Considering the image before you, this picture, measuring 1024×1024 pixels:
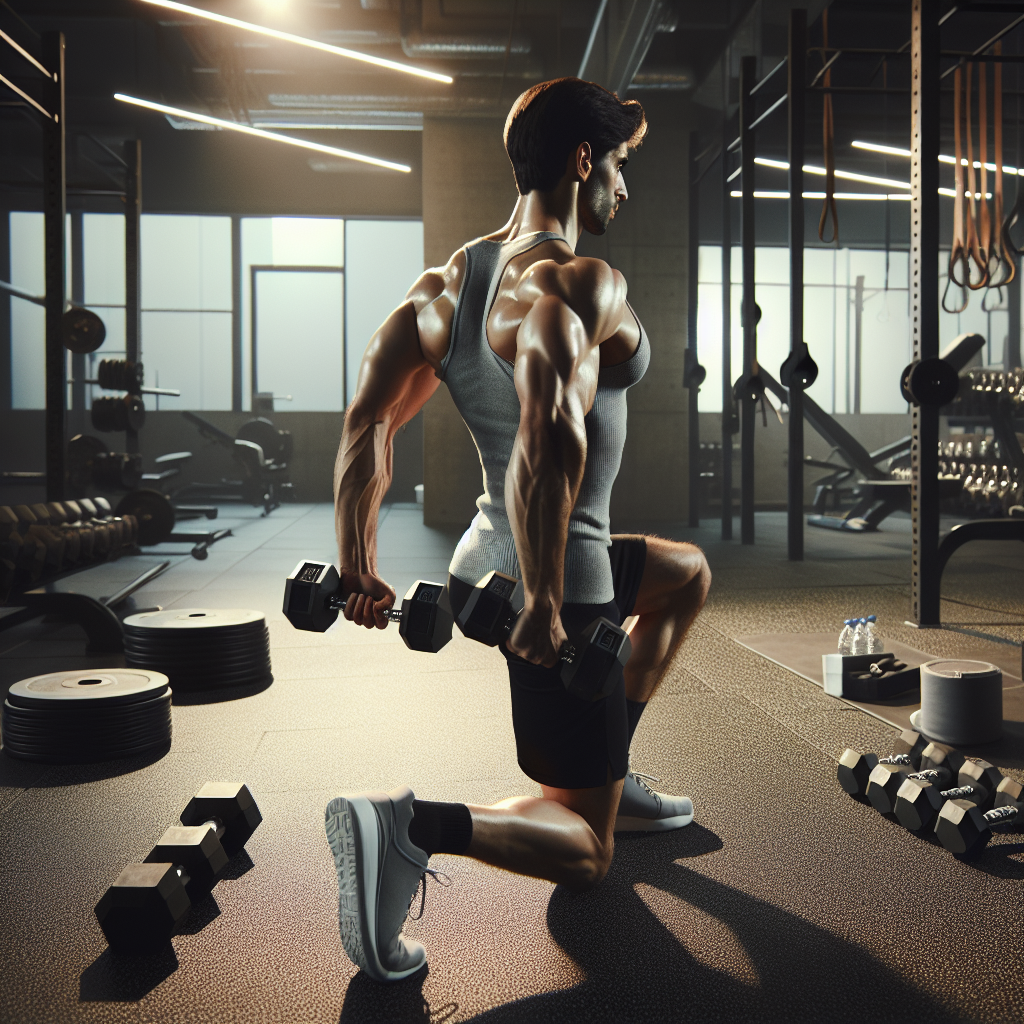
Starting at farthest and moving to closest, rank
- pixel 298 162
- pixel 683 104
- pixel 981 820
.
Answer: pixel 298 162, pixel 683 104, pixel 981 820

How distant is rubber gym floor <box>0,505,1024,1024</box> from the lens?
1.29 m

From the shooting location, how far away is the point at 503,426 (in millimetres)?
1389

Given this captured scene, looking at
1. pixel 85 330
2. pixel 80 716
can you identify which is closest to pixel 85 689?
pixel 80 716

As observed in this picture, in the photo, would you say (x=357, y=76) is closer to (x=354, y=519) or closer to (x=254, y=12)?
(x=254, y=12)

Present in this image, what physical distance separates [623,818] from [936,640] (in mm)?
2270

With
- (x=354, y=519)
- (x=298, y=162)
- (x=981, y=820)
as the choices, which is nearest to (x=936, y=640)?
(x=981, y=820)

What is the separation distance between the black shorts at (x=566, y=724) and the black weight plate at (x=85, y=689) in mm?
1255

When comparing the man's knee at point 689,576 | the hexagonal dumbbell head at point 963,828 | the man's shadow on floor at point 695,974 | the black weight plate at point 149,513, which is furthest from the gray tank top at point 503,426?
the black weight plate at point 149,513

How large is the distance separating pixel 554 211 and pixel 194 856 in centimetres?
122

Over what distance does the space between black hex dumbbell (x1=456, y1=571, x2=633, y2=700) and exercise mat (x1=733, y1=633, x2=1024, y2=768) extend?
4.99ft

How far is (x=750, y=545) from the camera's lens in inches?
263

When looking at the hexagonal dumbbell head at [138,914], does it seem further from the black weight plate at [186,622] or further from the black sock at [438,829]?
the black weight plate at [186,622]

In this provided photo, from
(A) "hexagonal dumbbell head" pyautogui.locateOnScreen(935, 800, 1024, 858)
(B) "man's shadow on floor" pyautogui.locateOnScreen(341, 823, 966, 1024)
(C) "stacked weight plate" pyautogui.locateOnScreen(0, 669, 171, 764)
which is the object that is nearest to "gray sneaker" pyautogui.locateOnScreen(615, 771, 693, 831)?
(B) "man's shadow on floor" pyautogui.locateOnScreen(341, 823, 966, 1024)

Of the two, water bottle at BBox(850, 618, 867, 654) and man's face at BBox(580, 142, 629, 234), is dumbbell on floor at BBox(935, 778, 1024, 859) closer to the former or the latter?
water bottle at BBox(850, 618, 867, 654)
